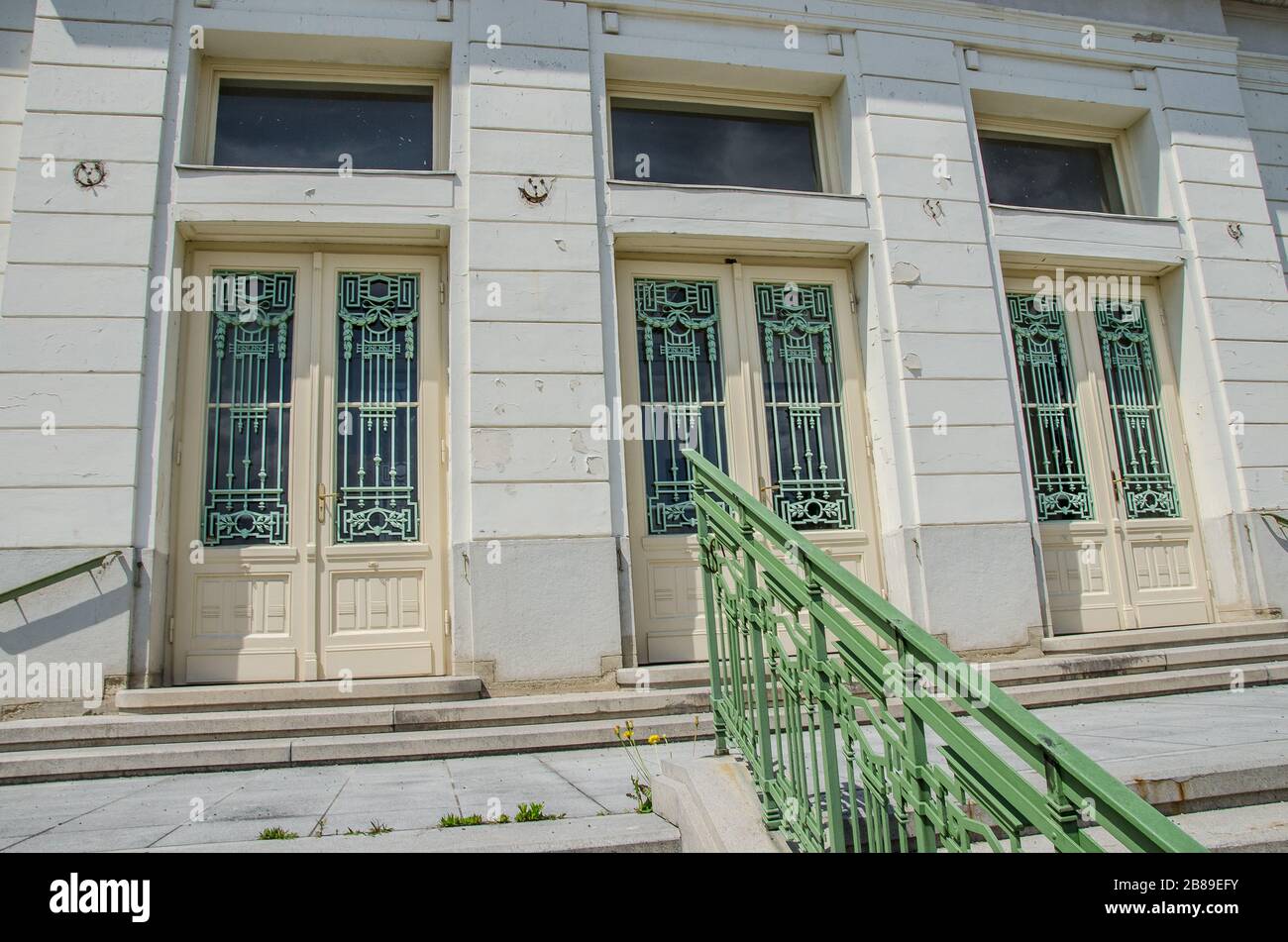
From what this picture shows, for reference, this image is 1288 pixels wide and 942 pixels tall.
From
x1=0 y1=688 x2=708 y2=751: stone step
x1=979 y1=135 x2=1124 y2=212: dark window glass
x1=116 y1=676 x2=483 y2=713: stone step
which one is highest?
x1=979 y1=135 x2=1124 y2=212: dark window glass

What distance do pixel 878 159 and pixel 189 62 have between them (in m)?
5.12

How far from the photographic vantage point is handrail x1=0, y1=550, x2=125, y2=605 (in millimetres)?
5211

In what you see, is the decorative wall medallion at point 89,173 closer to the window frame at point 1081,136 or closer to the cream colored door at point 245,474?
the cream colored door at point 245,474

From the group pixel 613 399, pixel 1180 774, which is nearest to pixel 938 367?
pixel 613 399

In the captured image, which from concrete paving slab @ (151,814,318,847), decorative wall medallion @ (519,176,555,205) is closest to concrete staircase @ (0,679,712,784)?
concrete paving slab @ (151,814,318,847)

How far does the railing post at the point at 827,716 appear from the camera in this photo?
7.50 ft

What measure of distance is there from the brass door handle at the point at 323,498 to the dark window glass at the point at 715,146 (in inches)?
127

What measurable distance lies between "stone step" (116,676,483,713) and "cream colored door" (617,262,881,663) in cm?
152

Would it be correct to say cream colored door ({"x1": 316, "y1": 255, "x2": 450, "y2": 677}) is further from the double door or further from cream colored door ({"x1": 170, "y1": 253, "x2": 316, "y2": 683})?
cream colored door ({"x1": 170, "y1": 253, "x2": 316, "y2": 683})

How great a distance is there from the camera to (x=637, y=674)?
555cm

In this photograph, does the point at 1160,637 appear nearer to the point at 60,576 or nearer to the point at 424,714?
the point at 424,714

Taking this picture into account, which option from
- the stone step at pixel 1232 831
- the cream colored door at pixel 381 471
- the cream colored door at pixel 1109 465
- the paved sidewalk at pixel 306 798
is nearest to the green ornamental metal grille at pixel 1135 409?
the cream colored door at pixel 1109 465

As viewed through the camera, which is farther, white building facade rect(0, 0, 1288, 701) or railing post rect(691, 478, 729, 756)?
white building facade rect(0, 0, 1288, 701)

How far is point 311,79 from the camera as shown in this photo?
680 centimetres
